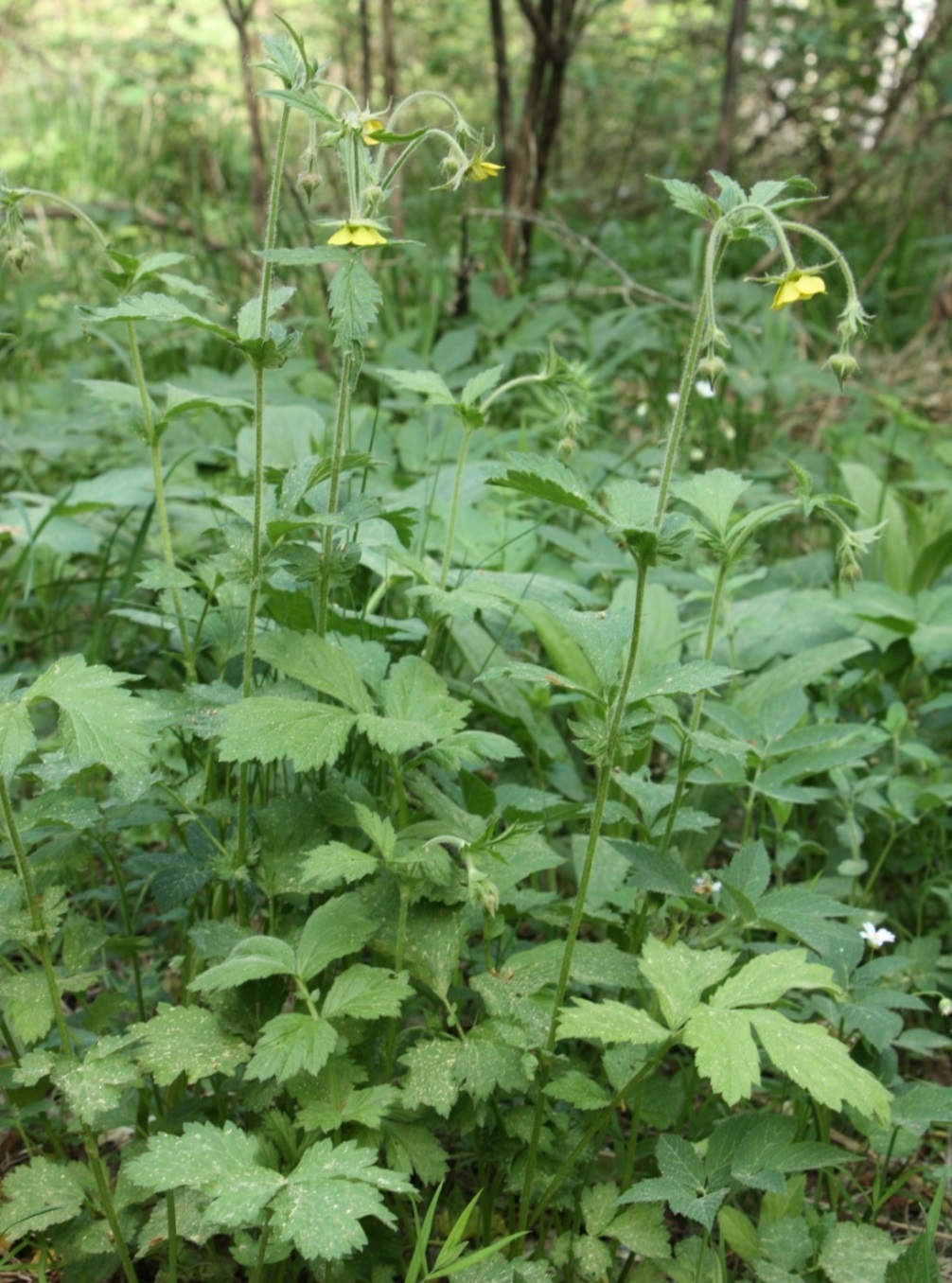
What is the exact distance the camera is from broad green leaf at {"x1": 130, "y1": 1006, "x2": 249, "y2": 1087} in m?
1.15

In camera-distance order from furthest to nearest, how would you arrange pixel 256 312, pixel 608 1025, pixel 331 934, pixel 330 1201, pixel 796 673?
pixel 796 673 → pixel 256 312 → pixel 331 934 → pixel 608 1025 → pixel 330 1201

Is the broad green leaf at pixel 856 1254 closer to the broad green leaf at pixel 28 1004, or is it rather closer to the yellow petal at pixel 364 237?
the broad green leaf at pixel 28 1004

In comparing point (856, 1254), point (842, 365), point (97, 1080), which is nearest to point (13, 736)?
point (97, 1080)

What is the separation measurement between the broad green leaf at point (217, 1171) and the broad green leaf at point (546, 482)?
670mm

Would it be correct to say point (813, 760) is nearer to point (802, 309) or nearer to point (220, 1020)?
point (220, 1020)

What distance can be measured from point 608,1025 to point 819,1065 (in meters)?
0.19

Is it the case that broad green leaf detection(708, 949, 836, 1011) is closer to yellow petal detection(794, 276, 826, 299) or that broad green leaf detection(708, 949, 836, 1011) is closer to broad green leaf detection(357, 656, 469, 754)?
broad green leaf detection(357, 656, 469, 754)

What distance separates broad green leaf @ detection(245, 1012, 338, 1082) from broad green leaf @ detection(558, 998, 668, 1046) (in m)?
0.23

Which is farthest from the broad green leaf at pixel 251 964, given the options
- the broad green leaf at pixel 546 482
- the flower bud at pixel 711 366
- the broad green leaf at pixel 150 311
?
the flower bud at pixel 711 366

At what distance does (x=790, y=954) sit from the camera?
114cm

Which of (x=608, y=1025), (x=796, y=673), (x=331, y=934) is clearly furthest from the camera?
(x=796, y=673)

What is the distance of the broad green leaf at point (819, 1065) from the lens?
1.03m

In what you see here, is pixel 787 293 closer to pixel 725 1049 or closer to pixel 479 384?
pixel 479 384

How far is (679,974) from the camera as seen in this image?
116 cm
